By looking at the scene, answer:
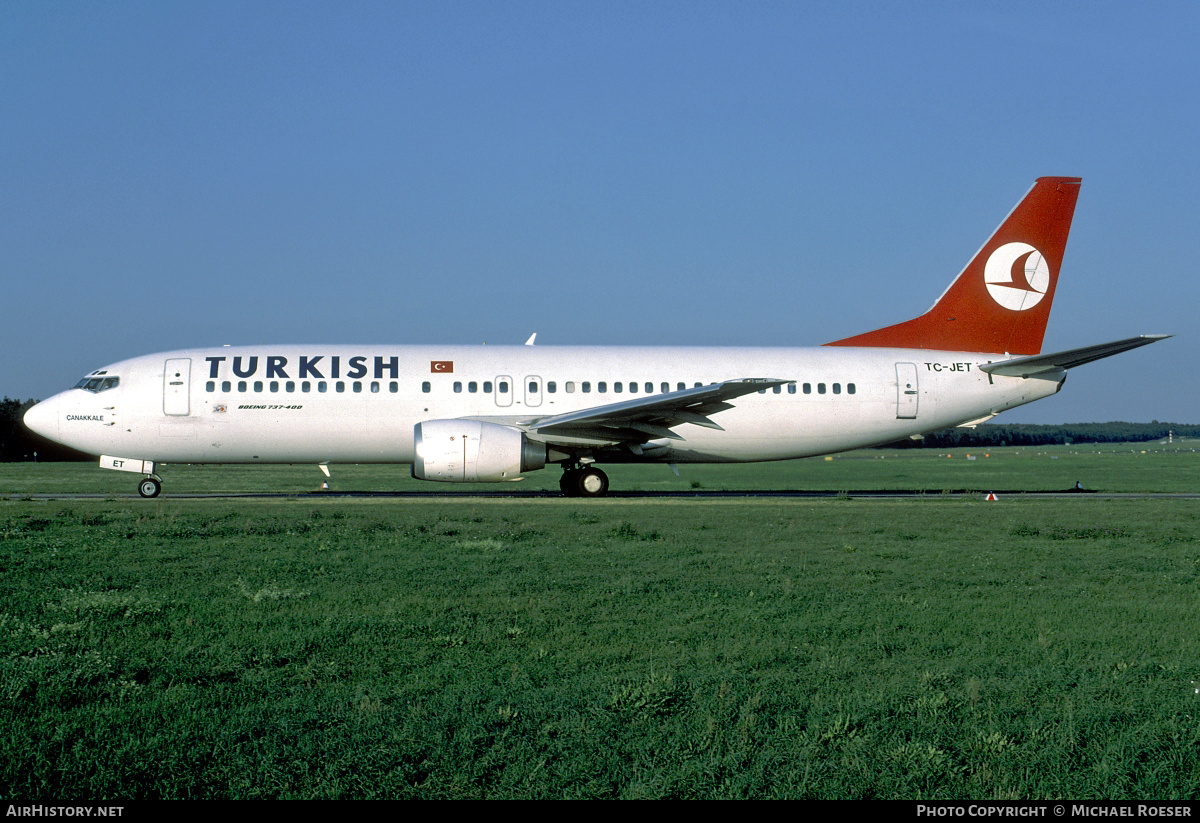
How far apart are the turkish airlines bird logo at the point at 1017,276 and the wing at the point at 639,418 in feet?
23.5

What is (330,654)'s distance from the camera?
6.07 m

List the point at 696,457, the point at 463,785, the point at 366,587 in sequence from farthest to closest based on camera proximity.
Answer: the point at 696,457
the point at 366,587
the point at 463,785

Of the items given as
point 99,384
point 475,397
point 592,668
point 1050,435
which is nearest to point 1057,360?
point 475,397

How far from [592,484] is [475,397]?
3.38m

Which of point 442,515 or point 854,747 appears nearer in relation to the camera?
point 854,747

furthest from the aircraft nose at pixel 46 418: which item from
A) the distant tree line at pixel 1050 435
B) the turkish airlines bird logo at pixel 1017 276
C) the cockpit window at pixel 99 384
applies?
the distant tree line at pixel 1050 435

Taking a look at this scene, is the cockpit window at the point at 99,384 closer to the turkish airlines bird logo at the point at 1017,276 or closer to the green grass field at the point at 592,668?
the green grass field at the point at 592,668

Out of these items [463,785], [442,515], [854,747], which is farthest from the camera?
[442,515]

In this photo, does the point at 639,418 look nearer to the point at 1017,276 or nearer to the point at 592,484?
the point at 592,484

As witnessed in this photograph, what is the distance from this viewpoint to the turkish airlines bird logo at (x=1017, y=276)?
78.6 ft

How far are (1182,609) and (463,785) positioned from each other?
6.63m

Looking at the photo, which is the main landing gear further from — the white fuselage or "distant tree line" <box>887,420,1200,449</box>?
"distant tree line" <box>887,420,1200,449</box>

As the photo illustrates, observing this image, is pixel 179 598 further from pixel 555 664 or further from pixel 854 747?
pixel 854 747

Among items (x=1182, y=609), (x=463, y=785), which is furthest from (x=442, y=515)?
(x=463, y=785)
